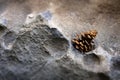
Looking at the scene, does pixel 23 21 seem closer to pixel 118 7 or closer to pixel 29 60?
pixel 29 60

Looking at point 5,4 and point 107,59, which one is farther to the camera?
point 5,4

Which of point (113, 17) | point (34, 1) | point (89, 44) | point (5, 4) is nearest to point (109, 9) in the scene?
point (113, 17)

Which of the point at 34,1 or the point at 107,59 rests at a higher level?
the point at 34,1

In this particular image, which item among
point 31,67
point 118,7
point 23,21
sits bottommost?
point 31,67

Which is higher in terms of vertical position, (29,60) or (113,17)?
(113,17)

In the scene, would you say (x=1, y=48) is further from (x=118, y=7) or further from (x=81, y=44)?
(x=118, y=7)

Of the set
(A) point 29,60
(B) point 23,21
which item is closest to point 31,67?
(A) point 29,60
